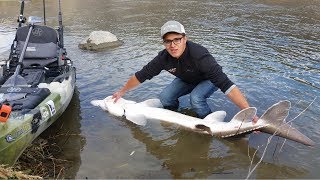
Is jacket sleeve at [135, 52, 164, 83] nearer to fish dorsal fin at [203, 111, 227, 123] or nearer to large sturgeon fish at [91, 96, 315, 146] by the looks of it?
large sturgeon fish at [91, 96, 315, 146]

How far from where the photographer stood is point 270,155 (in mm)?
5859

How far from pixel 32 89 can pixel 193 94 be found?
2885mm

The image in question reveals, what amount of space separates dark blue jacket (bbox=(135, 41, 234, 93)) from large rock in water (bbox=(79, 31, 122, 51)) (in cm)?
687

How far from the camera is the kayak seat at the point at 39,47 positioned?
8.20 meters

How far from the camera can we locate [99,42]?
43.8ft

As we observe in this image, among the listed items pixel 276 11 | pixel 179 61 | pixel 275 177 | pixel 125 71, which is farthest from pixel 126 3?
pixel 275 177

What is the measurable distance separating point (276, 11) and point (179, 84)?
1455 cm

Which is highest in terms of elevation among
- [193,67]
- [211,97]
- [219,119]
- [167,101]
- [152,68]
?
[193,67]

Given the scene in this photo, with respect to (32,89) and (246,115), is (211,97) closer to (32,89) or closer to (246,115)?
(246,115)

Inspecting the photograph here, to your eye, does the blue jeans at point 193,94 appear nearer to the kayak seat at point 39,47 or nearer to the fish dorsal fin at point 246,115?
the fish dorsal fin at point 246,115

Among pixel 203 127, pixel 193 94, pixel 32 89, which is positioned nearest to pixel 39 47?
pixel 32 89

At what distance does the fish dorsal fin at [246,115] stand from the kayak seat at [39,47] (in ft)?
14.8

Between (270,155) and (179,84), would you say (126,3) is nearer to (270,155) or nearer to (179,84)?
(179,84)

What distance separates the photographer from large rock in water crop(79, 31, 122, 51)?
43.5 ft
